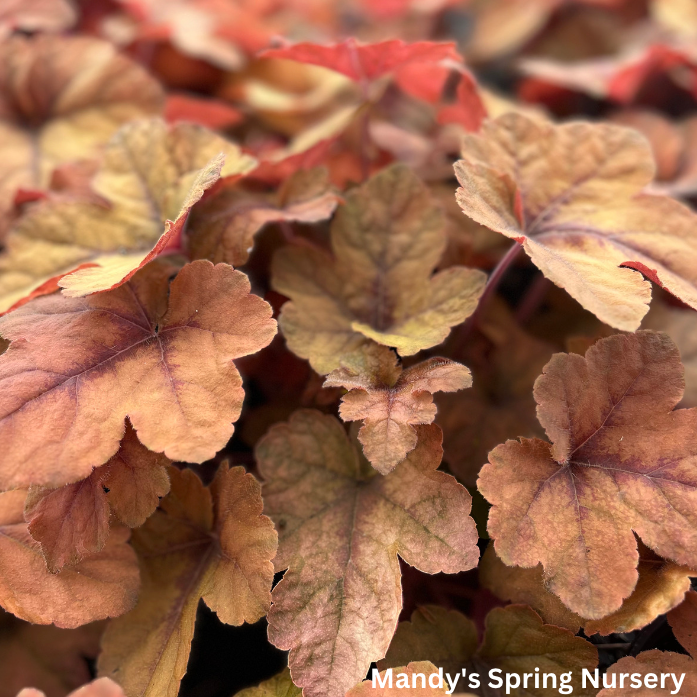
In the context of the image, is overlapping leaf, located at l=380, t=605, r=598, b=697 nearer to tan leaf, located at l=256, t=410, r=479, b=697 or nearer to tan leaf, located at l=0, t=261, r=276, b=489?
tan leaf, located at l=256, t=410, r=479, b=697

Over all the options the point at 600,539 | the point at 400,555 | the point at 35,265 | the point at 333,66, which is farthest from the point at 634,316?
the point at 35,265

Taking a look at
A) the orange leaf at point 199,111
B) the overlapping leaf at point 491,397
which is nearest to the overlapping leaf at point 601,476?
the overlapping leaf at point 491,397

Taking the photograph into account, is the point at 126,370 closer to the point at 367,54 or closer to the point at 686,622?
the point at 367,54

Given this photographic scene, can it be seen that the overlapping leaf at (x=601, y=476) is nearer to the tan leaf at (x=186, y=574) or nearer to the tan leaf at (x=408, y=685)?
the tan leaf at (x=408, y=685)

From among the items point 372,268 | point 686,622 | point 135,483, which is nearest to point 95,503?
point 135,483

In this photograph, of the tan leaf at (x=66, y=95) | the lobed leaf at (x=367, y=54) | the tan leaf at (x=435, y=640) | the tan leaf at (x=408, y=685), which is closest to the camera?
the tan leaf at (x=408, y=685)

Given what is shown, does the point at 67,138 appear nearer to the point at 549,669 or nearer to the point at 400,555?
the point at 400,555

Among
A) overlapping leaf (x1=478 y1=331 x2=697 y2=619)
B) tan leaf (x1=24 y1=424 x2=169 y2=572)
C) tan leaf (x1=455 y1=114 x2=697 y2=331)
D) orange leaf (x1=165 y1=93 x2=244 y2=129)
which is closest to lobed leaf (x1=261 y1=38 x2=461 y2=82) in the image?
tan leaf (x1=455 y1=114 x2=697 y2=331)
